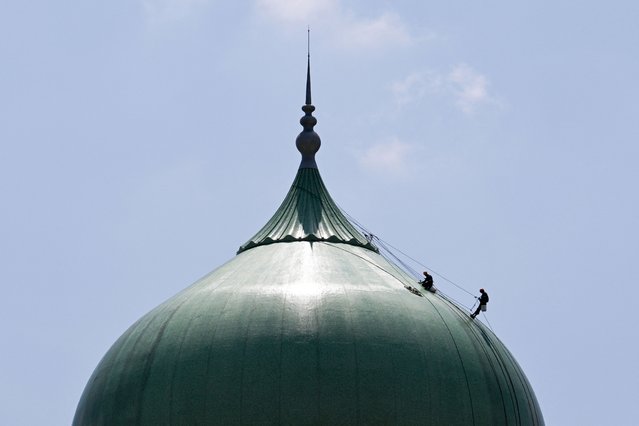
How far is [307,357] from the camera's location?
48188 millimetres

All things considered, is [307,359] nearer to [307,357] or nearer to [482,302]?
[307,357]

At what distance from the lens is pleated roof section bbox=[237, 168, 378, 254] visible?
54.4 meters

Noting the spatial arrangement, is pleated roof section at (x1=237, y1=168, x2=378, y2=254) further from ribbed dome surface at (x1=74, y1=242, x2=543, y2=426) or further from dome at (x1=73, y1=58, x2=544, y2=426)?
ribbed dome surface at (x1=74, y1=242, x2=543, y2=426)

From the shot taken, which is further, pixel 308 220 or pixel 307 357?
pixel 308 220

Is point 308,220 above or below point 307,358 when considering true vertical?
above

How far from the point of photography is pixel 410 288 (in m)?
51.8

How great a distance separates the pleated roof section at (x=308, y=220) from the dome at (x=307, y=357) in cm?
114

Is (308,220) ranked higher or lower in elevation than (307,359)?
higher

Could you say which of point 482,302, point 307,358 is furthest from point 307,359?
point 482,302

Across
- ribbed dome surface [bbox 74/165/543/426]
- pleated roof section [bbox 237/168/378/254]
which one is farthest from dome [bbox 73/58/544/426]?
pleated roof section [bbox 237/168/378/254]

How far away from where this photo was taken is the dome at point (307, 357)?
47.8 metres

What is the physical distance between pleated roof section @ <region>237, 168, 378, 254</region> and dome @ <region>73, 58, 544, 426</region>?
1136 millimetres

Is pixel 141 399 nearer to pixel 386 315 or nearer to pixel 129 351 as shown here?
pixel 129 351

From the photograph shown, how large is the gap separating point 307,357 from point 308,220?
297 inches
